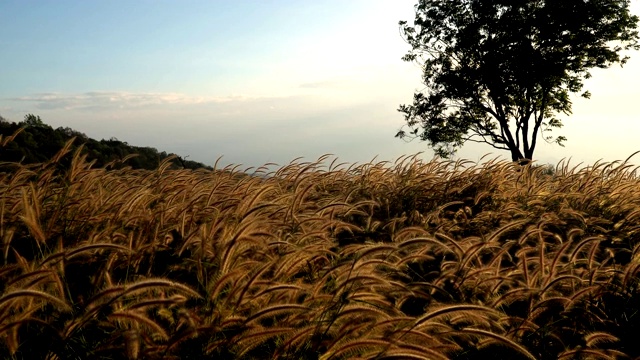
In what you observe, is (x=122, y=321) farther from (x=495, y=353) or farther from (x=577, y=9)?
(x=577, y=9)

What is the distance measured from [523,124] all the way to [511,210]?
Result: 19.8 meters

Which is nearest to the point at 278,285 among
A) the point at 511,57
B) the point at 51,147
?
the point at 51,147

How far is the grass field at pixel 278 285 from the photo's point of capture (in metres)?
2.39

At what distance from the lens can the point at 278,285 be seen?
2.55 m

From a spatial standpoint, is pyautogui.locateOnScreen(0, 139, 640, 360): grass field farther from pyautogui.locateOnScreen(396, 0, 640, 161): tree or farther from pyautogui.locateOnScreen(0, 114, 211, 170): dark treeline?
pyautogui.locateOnScreen(396, 0, 640, 161): tree

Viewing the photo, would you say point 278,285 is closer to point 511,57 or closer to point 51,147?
point 51,147

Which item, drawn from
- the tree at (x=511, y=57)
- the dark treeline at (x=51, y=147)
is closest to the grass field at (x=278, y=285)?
the dark treeline at (x=51, y=147)

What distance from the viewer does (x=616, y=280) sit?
4.14 metres

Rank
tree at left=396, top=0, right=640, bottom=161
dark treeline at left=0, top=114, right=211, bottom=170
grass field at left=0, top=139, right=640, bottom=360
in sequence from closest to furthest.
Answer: grass field at left=0, top=139, right=640, bottom=360 → dark treeline at left=0, top=114, right=211, bottom=170 → tree at left=396, top=0, right=640, bottom=161

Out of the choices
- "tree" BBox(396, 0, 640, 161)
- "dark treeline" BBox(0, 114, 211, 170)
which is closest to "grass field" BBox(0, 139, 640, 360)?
"dark treeline" BBox(0, 114, 211, 170)

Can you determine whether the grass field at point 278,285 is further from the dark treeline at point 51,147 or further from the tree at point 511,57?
the tree at point 511,57

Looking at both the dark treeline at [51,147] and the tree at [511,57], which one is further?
the tree at [511,57]

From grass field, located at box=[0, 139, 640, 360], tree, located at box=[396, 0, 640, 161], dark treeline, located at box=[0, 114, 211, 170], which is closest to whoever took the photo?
grass field, located at box=[0, 139, 640, 360]

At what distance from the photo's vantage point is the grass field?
239 centimetres
